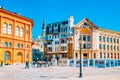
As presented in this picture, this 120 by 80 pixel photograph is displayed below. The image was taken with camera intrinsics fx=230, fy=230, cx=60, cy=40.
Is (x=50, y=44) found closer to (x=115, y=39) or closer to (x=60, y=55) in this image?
(x=60, y=55)

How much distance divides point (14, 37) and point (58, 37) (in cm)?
3253

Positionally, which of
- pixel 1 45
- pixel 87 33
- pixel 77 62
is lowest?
pixel 77 62

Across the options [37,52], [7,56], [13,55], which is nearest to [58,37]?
[37,52]

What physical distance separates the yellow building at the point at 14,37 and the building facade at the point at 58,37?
2207 centimetres

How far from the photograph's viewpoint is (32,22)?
69562mm

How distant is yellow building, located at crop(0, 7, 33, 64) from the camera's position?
56.2 meters

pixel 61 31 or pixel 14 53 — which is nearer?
pixel 14 53

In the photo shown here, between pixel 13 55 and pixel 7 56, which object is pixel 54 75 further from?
pixel 13 55

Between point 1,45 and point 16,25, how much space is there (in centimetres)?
872

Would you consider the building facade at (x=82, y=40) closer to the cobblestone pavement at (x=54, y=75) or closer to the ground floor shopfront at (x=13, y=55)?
the ground floor shopfront at (x=13, y=55)

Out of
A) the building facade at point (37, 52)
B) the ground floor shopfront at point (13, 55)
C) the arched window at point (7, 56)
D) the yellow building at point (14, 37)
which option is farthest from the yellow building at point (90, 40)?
the arched window at point (7, 56)

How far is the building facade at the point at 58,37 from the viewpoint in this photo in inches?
3433

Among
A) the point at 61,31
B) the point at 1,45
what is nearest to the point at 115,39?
the point at 61,31

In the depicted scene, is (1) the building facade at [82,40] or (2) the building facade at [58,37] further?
(2) the building facade at [58,37]
